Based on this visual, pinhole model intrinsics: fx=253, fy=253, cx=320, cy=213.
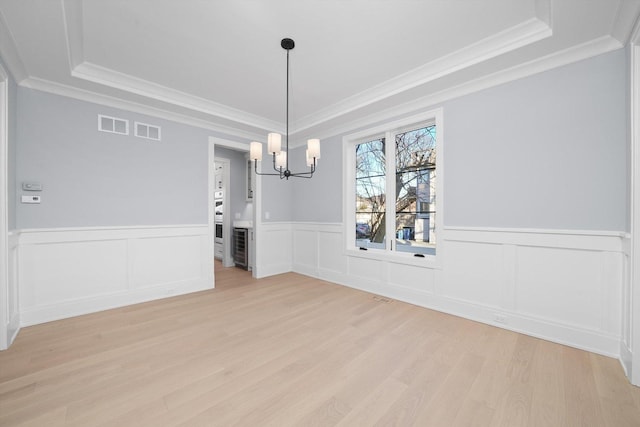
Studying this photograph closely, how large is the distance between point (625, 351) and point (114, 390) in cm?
381

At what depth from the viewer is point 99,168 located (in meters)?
3.19

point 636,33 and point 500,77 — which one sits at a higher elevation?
point 500,77

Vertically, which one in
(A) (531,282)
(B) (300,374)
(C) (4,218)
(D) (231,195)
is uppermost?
(D) (231,195)

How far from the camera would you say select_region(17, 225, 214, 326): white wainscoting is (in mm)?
2801

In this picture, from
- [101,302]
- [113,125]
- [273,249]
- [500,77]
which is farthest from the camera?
[273,249]

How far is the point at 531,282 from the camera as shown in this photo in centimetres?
250

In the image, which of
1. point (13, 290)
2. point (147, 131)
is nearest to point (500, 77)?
point (147, 131)

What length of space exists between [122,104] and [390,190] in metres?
3.83

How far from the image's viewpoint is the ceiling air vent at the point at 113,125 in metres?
3.20

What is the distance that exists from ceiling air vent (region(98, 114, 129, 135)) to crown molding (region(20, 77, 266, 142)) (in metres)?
0.17

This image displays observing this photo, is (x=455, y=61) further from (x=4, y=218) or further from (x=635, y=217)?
(x=4, y=218)

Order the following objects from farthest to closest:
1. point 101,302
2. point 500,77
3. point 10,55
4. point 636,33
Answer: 1. point 101,302
2. point 500,77
3. point 10,55
4. point 636,33

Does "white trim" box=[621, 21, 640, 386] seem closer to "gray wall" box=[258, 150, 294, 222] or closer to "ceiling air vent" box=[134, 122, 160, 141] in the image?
"gray wall" box=[258, 150, 294, 222]

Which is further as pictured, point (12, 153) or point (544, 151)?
point (12, 153)
